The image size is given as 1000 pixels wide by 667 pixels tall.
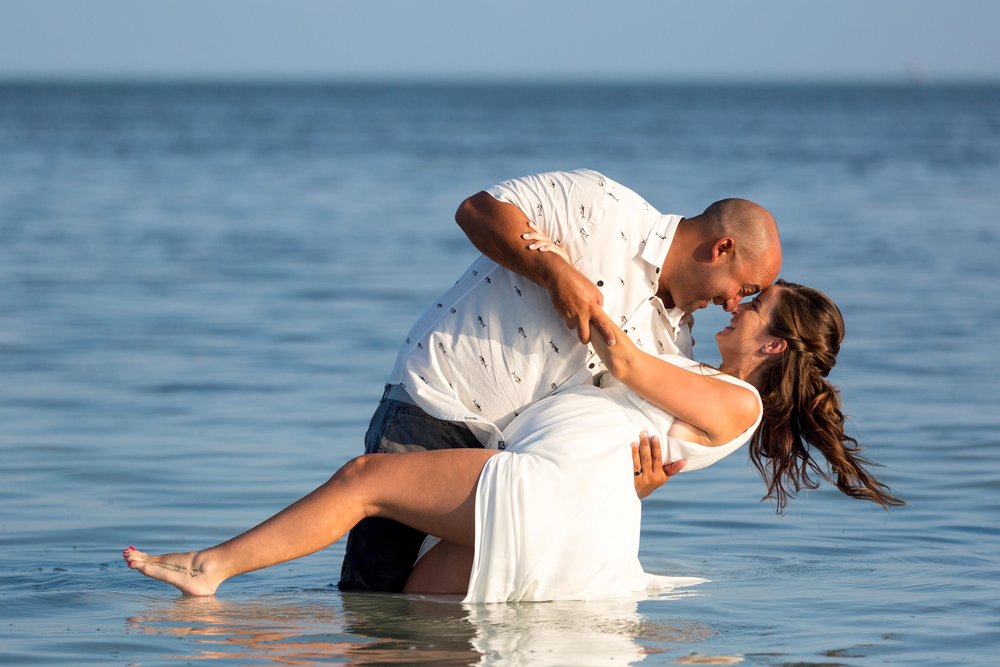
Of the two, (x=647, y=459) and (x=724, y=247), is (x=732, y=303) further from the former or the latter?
(x=647, y=459)

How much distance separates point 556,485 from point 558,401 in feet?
1.12

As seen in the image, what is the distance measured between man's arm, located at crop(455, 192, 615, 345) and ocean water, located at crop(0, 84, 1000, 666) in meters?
0.97

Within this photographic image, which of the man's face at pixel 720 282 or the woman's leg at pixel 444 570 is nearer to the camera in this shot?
the man's face at pixel 720 282

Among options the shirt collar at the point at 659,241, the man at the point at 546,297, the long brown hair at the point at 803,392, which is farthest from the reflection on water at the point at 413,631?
the shirt collar at the point at 659,241

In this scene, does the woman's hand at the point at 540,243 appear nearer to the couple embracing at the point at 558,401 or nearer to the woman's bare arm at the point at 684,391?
the couple embracing at the point at 558,401

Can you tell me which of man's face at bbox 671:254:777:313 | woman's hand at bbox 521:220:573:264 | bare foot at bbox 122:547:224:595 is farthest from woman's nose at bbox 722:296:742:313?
bare foot at bbox 122:547:224:595

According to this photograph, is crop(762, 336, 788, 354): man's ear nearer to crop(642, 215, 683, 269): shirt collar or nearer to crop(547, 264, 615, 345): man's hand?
crop(642, 215, 683, 269): shirt collar

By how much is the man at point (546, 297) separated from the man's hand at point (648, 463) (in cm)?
1

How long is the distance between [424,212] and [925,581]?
18.0 metres

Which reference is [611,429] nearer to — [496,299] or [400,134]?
[496,299]

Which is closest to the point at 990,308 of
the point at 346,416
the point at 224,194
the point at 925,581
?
the point at 346,416

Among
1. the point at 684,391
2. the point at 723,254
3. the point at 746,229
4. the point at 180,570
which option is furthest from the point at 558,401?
the point at 180,570

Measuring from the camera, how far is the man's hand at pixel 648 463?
495cm

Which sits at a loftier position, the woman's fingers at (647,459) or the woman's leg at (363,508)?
the woman's fingers at (647,459)
